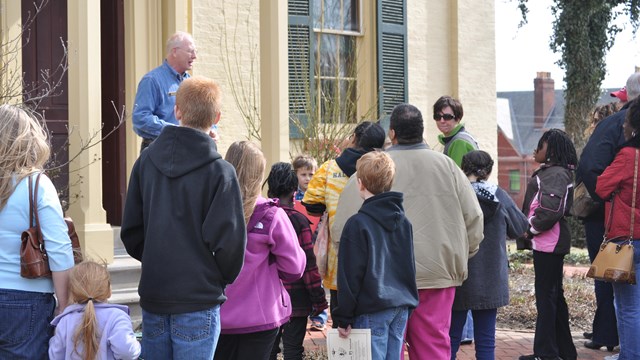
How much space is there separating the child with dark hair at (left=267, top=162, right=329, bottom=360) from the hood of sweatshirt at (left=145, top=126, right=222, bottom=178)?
154 centimetres

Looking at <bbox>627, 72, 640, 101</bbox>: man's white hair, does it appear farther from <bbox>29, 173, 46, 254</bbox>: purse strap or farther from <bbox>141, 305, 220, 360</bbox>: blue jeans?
<bbox>29, 173, 46, 254</bbox>: purse strap

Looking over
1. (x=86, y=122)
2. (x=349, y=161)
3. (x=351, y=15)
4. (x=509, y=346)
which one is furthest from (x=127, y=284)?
(x=351, y=15)

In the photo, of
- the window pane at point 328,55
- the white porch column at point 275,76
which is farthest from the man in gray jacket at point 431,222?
the window pane at point 328,55

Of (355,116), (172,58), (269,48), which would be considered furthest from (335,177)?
(355,116)

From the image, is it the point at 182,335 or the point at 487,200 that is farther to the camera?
the point at 487,200

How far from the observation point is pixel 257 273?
4.74 m

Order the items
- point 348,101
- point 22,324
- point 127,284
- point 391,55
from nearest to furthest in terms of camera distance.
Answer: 1. point 22,324
2. point 127,284
3. point 348,101
4. point 391,55

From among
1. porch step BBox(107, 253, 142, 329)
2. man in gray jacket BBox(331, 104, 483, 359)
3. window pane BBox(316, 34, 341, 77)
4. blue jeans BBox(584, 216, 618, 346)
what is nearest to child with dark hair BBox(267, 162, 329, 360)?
man in gray jacket BBox(331, 104, 483, 359)

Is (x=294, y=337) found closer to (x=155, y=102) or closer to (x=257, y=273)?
(x=257, y=273)

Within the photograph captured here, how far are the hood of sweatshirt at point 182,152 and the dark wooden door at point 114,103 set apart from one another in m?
5.88

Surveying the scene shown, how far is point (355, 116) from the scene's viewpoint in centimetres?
1248

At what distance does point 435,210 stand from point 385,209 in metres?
0.65

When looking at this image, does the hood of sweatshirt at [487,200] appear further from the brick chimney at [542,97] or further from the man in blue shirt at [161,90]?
the brick chimney at [542,97]

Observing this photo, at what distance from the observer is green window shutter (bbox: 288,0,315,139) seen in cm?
1166
